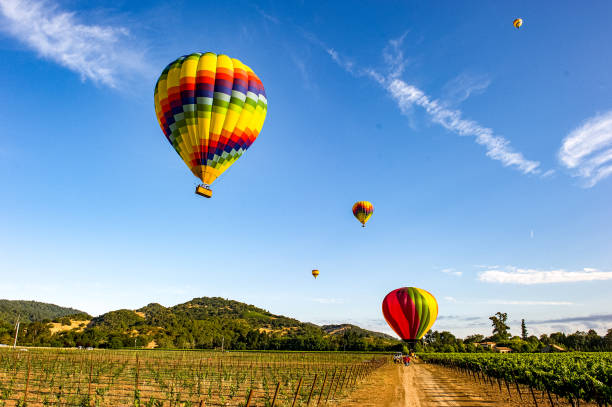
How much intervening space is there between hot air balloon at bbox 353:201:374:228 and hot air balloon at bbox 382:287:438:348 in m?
11.9

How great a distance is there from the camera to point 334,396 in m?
22.9

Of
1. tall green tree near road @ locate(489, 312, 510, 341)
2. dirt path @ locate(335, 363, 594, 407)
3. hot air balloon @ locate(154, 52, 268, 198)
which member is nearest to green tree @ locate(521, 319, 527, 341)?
tall green tree near road @ locate(489, 312, 510, 341)

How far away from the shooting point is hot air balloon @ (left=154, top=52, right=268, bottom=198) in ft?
81.4

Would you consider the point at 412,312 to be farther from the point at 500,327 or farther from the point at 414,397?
the point at 500,327

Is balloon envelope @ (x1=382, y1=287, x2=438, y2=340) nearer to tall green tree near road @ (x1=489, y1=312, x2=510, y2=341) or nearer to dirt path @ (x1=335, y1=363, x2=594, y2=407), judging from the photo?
dirt path @ (x1=335, y1=363, x2=594, y2=407)

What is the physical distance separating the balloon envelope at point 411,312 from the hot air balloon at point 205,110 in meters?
33.1

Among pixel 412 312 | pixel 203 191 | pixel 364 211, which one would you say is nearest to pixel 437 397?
pixel 203 191

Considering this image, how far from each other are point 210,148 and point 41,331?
166m

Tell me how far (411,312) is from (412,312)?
0.41 ft

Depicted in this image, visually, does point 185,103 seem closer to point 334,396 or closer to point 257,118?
point 257,118

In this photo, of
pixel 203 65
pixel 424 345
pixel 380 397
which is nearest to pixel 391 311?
pixel 380 397

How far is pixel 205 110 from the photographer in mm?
24750

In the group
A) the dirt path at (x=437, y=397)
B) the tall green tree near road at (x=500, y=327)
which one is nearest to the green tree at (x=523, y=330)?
the tall green tree near road at (x=500, y=327)

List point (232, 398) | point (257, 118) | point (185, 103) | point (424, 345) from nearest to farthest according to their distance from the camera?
point (232, 398)
point (185, 103)
point (257, 118)
point (424, 345)
